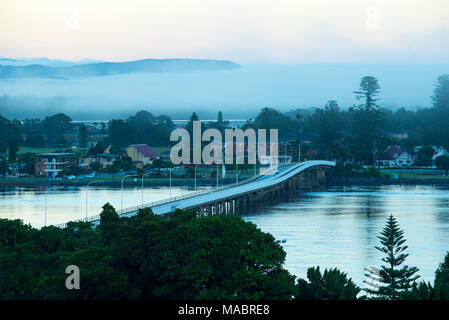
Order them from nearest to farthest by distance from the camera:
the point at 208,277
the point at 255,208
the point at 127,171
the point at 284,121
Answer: the point at 208,277 → the point at 255,208 → the point at 127,171 → the point at 284,121

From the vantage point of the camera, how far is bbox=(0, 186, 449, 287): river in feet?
122

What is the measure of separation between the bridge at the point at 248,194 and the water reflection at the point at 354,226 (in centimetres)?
277

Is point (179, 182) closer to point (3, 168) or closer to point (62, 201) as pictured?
point (3, 168)

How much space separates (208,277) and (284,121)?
12823cm

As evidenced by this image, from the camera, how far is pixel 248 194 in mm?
70688

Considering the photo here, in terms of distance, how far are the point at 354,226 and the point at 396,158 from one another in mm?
65942

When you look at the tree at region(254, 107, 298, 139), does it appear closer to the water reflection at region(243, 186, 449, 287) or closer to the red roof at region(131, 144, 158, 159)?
the red roof at region(131, 144, 158, 159)

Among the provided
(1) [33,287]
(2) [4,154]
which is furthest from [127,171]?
(1) [33,287]

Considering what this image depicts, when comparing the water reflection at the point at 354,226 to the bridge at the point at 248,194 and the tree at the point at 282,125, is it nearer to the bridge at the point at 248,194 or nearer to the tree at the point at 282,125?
the bridge at the point at 248,194

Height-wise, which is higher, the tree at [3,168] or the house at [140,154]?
the house at [140,154]

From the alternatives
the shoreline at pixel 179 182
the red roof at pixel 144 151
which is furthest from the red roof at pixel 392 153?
the red roof at pixel 144 151

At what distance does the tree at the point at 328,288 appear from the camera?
22.2 metres

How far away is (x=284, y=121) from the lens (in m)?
150
